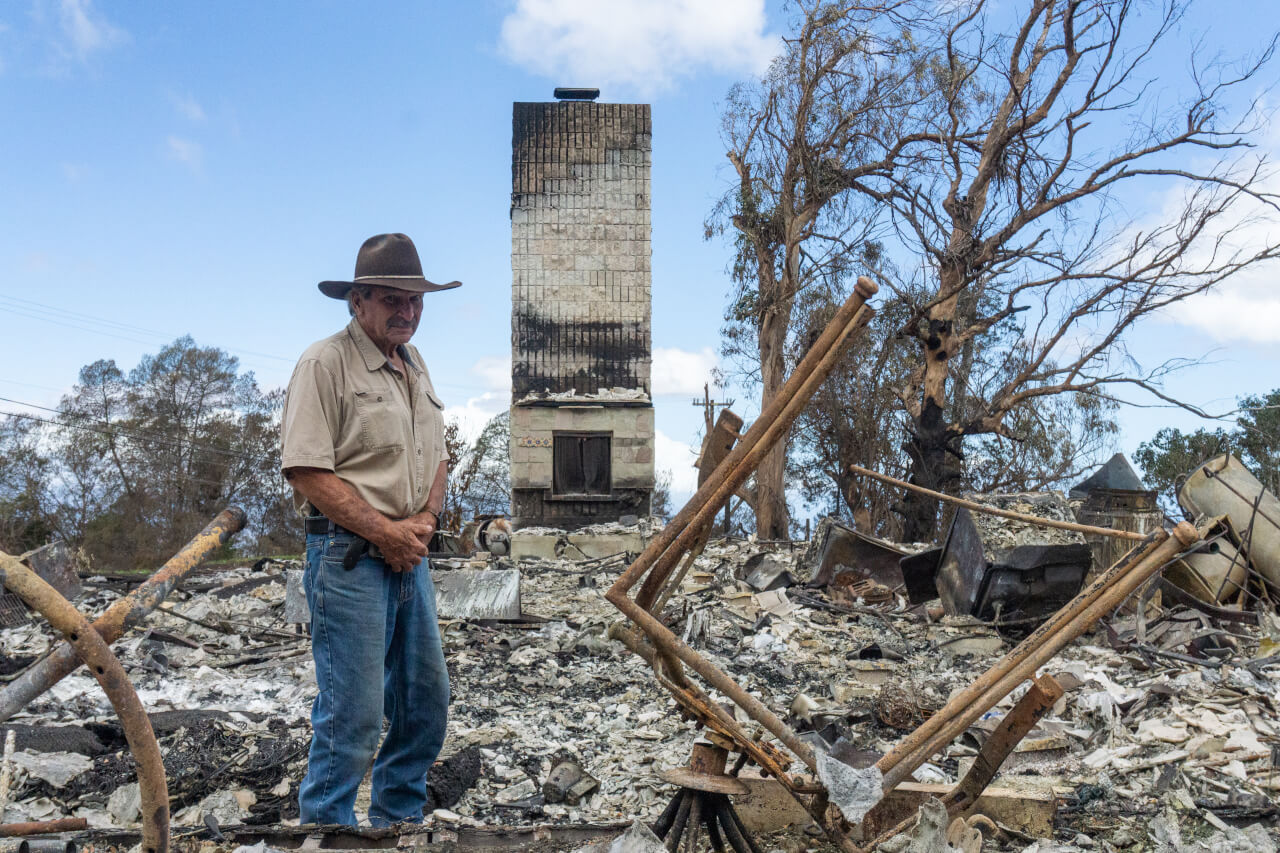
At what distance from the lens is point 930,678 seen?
677 centimetres

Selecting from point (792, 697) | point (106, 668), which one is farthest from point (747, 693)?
point (792, 697)

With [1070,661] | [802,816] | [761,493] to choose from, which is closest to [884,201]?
[761,493]

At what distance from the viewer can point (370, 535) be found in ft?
10.0

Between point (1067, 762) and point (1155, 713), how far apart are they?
1106mm

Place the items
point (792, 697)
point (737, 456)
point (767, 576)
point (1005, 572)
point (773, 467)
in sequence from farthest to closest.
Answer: point (773, 467)
point (767, 576)
point (1005, 572)
point (792, 697)
point (737, 456)

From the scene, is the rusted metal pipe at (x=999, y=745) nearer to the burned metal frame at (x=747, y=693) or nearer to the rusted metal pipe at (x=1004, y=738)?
the rusted metal pipe at (x=1004, y=738)

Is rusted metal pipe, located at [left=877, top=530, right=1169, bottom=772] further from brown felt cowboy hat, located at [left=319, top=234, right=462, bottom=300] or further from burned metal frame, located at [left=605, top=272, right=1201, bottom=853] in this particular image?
brown felt cowboy hat, located at [left=319, top=234, right=462, bottom=300]

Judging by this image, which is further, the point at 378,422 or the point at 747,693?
the point at 378,422

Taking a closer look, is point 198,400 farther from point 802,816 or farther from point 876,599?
point 802,816

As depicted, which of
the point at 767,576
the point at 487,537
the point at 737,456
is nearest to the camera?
the point at 737,456

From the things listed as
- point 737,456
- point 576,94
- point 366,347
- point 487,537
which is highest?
point 576,94

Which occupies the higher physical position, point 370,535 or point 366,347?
point 366,347

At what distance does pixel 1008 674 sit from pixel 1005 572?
5.53 meters

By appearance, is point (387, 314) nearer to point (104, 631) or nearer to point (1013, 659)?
point (104, 631)
